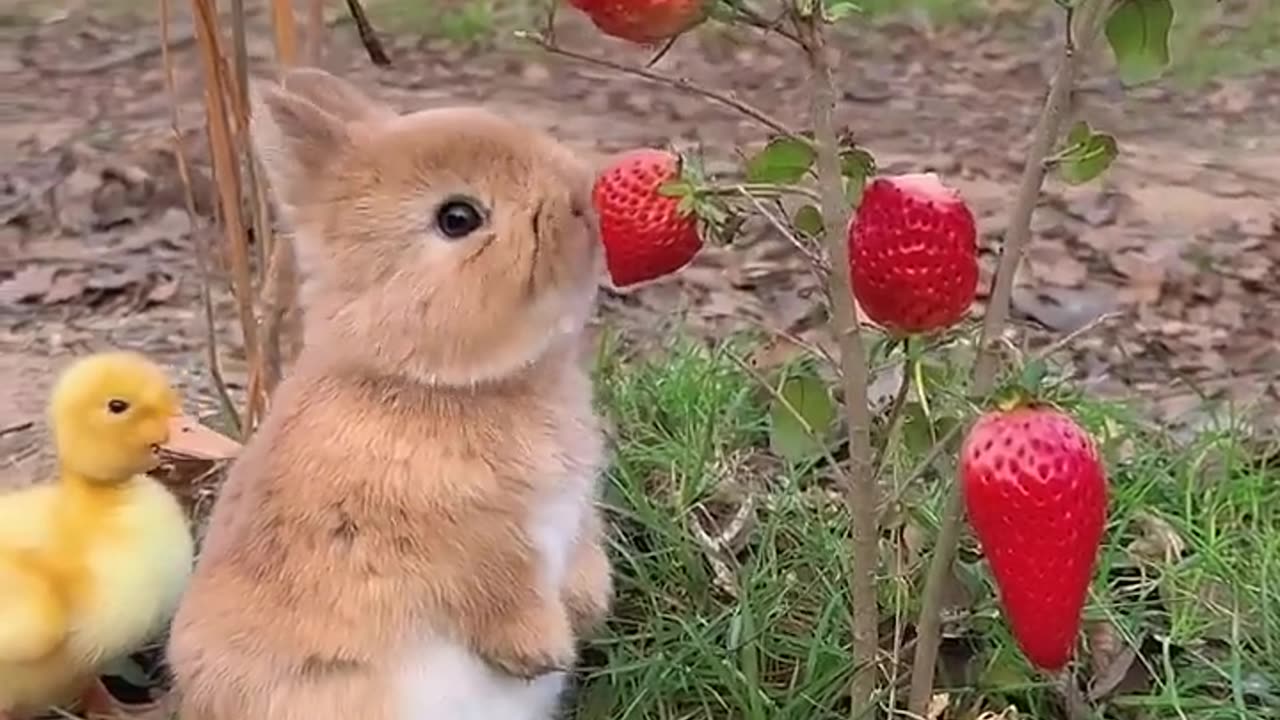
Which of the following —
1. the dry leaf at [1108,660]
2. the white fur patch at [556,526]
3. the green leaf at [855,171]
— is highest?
the green leaf at [855,171]

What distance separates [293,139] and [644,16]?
0.33 metres

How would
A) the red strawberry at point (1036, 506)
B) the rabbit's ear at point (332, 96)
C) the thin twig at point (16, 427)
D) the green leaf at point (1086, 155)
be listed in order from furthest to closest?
the thin twig at point (16, 427), the rabbit's ear at point (332, 96), the green leaf at point (1086, 155), the red strawberry at point (1036, 506)

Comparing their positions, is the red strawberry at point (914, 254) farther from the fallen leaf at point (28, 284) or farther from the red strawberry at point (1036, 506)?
the fallen leaf at point (28, 284)

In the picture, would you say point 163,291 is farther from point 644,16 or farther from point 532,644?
point 644,16

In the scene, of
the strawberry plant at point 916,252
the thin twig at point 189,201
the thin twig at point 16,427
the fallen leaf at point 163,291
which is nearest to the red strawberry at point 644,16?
the strawberry plant at point 916,252

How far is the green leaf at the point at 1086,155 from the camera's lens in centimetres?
130

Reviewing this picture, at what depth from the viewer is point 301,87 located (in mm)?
1548

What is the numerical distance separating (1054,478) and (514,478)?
1.39 feet

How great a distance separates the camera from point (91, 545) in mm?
1713

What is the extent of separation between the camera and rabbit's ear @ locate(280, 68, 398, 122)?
4.98 feet

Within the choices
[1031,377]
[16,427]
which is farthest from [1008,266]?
[16,427]

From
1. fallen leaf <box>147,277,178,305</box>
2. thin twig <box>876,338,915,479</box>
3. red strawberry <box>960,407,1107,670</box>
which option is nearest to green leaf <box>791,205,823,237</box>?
thin twig <box>876,338,915,479</box>

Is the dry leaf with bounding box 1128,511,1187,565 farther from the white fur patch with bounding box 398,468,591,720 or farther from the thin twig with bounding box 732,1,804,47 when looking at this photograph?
the thin twig with bounding box 732,1,804,47

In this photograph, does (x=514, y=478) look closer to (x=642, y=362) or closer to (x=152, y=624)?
(x=152, y=624)
